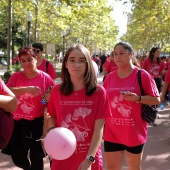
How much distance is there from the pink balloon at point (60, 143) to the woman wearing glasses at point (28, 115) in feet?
4.78

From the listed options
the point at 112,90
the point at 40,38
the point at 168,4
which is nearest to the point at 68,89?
the point at 112,90

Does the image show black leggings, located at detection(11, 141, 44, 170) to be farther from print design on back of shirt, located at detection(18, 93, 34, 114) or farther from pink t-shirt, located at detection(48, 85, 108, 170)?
pink t-shirt, located at detection(48, 85, 108, 170)

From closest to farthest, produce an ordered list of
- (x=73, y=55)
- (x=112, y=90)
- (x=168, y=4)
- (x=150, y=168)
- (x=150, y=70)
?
(x=73, y=55) → (x=112, y=90) → (x=150, y=168) → (x=150, y=70) → (x=168, y=4)

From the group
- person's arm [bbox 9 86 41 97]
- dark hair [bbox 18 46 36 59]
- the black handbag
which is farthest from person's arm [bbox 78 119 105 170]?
dark hair [bbox 18 46 36 59]

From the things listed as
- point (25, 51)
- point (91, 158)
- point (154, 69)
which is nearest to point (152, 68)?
point (154, 69)

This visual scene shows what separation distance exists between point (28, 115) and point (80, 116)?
1385mm

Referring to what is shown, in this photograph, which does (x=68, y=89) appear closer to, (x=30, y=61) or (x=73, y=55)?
(x=73, y=55)

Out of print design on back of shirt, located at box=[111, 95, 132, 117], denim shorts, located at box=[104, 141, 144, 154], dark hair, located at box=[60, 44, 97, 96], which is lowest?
denim shorts, located at box=[104, 141, 144, 154]

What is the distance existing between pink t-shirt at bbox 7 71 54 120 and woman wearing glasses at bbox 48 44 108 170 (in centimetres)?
115

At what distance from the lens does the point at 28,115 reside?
3.91m

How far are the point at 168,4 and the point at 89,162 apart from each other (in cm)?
2034

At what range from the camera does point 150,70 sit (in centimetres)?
920

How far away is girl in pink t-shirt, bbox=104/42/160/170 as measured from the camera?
3.50 metres

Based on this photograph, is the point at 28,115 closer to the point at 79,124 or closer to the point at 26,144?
the point at 26,144
